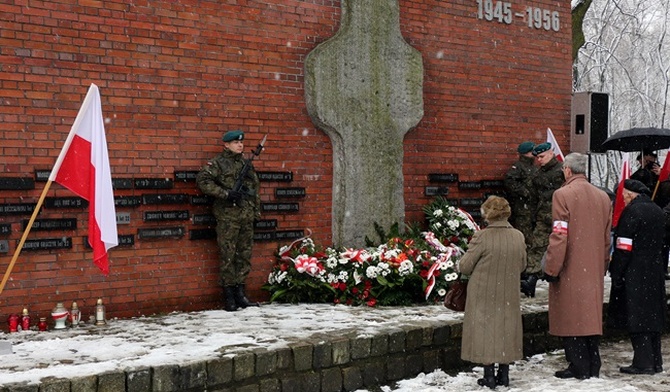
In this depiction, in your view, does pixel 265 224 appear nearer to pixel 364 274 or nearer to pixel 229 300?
pixel 229 300

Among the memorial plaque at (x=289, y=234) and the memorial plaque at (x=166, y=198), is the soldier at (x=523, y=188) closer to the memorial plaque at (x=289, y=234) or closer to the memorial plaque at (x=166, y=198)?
the memorial plaque at (x=289, y=234)

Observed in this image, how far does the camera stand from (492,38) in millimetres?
11547

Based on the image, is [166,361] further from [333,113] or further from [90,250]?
[333,113]

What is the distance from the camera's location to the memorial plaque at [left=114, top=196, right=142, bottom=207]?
26.5ft

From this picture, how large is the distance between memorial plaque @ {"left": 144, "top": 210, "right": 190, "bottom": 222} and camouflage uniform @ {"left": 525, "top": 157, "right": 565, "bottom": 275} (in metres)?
4.19

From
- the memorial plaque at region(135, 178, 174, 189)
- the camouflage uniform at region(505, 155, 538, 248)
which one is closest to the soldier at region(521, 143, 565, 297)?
the camouflage uniform at region(505, 155, 538, 248)

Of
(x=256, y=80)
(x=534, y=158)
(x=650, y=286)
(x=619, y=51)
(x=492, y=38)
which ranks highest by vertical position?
(x=619, y=51)

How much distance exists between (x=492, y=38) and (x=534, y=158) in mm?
1766

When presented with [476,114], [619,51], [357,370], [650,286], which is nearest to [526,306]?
[650,286]

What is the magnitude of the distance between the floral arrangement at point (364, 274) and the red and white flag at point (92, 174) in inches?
100

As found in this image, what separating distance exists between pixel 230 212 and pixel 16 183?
2.10 metres

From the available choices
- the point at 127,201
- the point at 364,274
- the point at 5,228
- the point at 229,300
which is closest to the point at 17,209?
the point at 5,228

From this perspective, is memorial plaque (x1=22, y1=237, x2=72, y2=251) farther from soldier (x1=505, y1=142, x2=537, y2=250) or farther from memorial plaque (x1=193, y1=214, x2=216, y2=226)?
soldier (x1=505, y1=142, x2=537, y2=250)

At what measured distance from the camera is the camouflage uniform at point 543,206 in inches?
398
